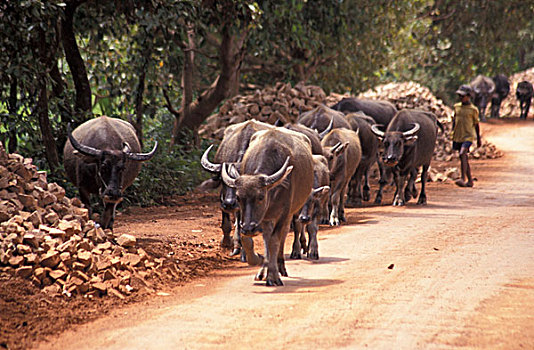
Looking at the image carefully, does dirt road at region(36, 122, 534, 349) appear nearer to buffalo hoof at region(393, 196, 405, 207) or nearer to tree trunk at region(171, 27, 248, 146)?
buffalo hoof at region(393, 196, 405, 207)

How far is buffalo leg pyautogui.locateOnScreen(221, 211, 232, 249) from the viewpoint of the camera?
1005 centimetres

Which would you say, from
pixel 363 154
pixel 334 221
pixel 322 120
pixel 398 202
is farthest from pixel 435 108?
pixel 334 221

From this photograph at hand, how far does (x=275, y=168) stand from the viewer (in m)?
7.48

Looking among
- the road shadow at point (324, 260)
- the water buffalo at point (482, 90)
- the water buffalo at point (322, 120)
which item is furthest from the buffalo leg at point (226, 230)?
the water buffalo at point (482, 90)

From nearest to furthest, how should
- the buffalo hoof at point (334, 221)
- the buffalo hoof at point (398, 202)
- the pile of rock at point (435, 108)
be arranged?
1. the buffalo hoof at point (334, 221)
2. the buffalo hoof at point (398, 202)
3. the pile of rock at point (435, 108)

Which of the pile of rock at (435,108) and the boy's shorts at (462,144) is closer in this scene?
the boy's shorts at (462,144)

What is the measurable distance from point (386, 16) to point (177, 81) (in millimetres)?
6849

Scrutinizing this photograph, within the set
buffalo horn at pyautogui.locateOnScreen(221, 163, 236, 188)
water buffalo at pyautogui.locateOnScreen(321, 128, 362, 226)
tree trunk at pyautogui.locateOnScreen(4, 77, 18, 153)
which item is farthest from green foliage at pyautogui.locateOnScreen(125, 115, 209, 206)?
buffalo horn at pyautogui.locateOnScreen(221, 163, 236, 188)

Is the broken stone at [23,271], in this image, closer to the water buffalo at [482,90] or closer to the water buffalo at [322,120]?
the water buffalo at [322,120]

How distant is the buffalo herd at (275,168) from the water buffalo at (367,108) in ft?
6.42

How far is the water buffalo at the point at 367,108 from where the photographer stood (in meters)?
18.4

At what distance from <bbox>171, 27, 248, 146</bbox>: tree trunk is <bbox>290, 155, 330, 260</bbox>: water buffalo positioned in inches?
320

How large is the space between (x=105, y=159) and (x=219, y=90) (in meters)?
8.11

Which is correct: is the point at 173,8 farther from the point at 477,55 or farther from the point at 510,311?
the point at 477,55
